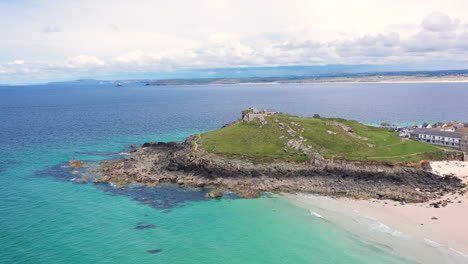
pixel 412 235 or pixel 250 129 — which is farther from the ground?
pixel 250 129

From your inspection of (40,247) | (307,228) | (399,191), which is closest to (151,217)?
(40,247)

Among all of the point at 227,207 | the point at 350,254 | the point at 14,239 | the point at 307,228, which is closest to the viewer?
the point at 350,254

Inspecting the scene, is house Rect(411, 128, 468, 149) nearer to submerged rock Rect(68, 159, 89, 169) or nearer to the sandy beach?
the sandy beach

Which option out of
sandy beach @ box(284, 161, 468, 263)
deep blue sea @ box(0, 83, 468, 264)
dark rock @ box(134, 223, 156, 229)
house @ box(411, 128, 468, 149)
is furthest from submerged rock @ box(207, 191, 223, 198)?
house @ box(411, 128, 468, 149)

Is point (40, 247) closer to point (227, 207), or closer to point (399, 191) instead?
point (227, 207)

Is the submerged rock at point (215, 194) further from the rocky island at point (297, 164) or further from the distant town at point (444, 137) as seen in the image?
the distant town at point (444, 137)

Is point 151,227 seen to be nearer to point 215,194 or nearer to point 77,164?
point 215,194
